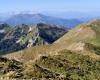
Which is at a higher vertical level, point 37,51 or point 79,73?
point 79,73

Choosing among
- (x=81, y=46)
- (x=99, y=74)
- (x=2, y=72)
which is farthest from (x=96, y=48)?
(x=2, y=72)

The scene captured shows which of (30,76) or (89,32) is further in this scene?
(89,32)

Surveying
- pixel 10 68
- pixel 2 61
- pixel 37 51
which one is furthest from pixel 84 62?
pixel 37 51

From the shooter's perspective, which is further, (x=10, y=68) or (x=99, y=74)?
(x=99, y=74)

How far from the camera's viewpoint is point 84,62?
91.2 m

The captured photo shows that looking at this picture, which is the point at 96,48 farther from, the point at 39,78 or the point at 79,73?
the point at 39,78

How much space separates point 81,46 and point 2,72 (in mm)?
72402

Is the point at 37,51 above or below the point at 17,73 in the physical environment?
below

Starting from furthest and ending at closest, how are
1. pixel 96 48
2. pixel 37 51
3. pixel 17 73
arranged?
pixel 37 51, pixel 96 48, pixel 17 73

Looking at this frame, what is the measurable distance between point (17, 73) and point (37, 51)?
341ft

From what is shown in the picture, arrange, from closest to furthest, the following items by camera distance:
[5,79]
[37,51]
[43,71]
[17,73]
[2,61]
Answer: [5,79] < [17,73] < [43,71] < [2,61] < [37,51]

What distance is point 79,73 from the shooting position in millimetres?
75750

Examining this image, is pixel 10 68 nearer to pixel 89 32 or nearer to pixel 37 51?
pixel 37 51

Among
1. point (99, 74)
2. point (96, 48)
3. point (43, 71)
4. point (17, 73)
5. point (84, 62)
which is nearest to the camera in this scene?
point (17, 73)
